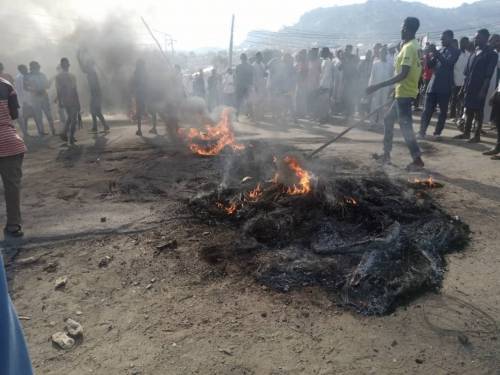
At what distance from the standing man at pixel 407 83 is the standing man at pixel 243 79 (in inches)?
292

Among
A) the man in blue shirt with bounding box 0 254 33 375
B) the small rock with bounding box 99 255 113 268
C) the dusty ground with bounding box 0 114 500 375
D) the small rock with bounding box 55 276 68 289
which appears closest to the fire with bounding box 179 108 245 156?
the dusty ground with bounding box 0 114 500 375

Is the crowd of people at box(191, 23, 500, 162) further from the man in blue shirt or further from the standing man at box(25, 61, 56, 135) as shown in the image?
the man in blue shirt

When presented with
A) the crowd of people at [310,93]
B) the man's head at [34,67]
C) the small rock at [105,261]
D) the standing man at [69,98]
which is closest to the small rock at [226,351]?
the crowd of people at [310,93]

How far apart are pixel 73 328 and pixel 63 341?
0.15 meters

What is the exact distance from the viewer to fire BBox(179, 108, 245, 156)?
8.35 metres

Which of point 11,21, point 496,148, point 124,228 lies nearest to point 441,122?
point 496,148

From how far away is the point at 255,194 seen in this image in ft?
16.3

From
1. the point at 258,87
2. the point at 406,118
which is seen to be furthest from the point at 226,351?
the point at 258,87

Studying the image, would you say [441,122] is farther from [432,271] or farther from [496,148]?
[432,271]

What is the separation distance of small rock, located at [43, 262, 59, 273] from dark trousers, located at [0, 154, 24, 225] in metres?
1.27

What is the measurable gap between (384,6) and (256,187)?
477 ft

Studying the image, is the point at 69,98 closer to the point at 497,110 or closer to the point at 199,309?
the point at 199,309

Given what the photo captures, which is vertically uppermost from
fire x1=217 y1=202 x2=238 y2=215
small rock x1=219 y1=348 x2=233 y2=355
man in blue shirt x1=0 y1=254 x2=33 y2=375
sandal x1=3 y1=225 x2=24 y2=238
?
man in blue shirt x1=0 y1=254 x2=33 y2=375

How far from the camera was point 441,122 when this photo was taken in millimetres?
8758
